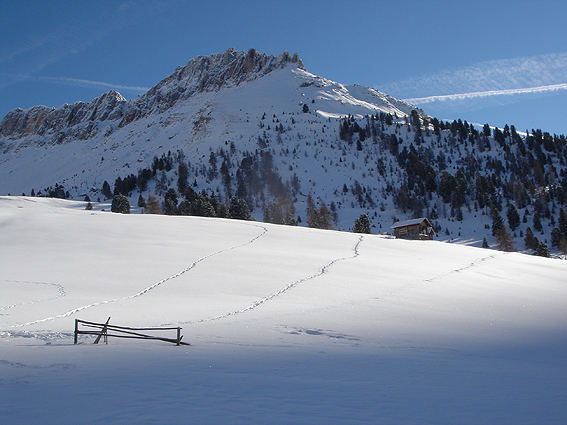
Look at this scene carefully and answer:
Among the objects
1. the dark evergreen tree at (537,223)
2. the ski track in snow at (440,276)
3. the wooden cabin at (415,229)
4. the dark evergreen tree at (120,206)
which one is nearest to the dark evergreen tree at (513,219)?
the dark evergreen tree at (537,223)

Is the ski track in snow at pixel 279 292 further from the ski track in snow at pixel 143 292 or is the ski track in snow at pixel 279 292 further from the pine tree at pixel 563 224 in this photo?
the pine tree at pixel 563 224

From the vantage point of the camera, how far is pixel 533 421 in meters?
8.77

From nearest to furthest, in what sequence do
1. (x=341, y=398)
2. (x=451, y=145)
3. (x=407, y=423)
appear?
(x=407, y=423)
(x=341, y=398)
(x=451, y=145)

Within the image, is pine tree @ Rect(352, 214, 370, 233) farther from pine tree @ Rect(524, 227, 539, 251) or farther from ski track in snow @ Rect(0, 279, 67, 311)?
ski track in snow @ Rect(0, 279, 67, 311)

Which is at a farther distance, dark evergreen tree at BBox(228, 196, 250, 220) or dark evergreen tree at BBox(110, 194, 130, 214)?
dark evergreen tree at BBox(228, 196, 250, 220)

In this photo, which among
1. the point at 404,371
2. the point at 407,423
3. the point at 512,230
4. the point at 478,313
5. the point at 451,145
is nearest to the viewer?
the point at 407,423

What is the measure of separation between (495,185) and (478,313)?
147 m

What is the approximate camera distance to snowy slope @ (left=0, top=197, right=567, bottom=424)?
9305 mm

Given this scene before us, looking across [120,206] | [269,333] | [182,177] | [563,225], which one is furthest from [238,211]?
[269,333]

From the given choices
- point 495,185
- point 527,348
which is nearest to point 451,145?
point 495,185

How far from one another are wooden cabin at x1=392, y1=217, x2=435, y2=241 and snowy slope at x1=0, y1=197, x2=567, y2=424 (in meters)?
43.3

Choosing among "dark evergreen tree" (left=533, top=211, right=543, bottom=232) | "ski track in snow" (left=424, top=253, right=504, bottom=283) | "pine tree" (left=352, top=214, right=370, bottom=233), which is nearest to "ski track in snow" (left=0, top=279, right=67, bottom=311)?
"ski track in snow" (left=424, top=253, right=504, bottom=283)

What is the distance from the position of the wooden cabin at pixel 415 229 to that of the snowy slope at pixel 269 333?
4333 cm

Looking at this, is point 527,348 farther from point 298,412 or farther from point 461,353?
point 298,412
